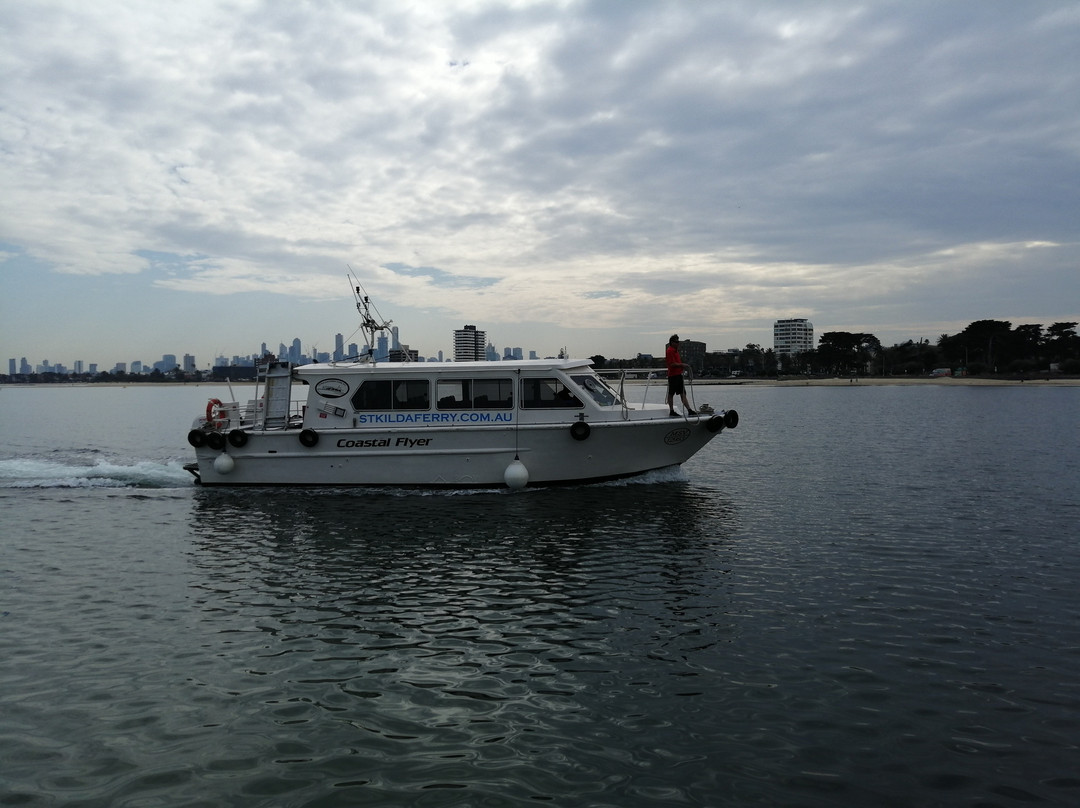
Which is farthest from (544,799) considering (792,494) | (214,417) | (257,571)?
(214,417)

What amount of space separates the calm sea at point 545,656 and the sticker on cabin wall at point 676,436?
103 inches

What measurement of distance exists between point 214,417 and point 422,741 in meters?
15.1

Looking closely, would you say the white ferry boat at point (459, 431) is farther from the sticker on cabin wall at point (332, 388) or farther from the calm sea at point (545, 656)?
the calm sea at point (545, 656)

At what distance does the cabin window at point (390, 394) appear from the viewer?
58.7 ft

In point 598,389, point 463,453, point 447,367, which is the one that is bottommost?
point 463,453

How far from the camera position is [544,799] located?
5105 millimetres

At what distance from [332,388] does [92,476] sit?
878cm

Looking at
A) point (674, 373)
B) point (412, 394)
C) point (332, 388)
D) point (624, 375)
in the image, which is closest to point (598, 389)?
point (624, 375)

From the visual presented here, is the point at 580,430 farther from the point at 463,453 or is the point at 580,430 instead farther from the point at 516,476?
the point at 463,453

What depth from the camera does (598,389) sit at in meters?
18.3

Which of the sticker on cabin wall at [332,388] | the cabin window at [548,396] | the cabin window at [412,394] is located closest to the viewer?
the cabin window at [548,396]

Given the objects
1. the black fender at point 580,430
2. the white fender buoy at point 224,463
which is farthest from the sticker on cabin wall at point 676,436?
the white fender buoy at point 224,463

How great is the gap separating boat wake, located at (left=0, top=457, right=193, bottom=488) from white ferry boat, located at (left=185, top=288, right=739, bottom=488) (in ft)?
9.91

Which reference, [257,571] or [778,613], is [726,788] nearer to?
[778,613]
